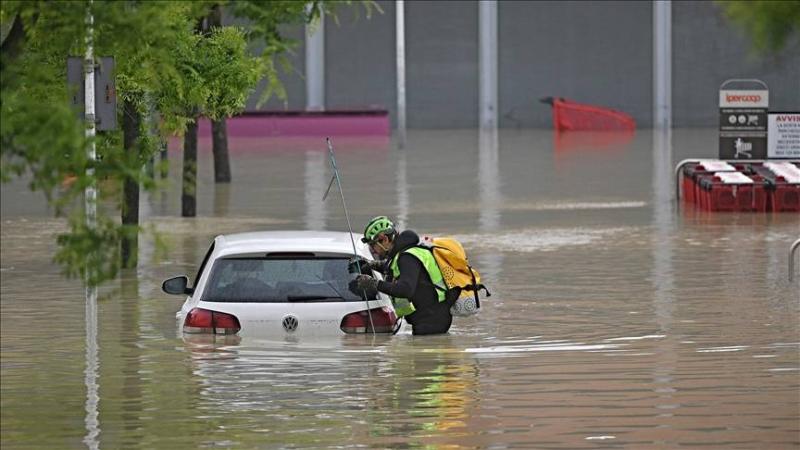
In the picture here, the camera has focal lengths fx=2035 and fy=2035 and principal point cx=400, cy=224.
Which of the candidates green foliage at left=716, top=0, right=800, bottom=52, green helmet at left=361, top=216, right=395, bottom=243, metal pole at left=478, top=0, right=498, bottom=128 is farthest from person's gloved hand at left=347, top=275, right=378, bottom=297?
metal pole at left=478, top=0, right=498, bottom=128

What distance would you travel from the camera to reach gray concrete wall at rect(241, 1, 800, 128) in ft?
223

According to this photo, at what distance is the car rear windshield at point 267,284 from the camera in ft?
45.4

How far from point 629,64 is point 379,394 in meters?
56.1

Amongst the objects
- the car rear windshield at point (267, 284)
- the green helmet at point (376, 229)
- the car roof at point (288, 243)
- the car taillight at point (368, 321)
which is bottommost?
the car taillight at point (368, 321)

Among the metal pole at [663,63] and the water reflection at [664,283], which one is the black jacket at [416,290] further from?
the metal pole at [663,63]

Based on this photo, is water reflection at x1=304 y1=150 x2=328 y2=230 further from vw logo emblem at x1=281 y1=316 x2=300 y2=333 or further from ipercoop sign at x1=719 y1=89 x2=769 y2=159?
→ vw logo emblem at x1=281 y1=316 x2=300 y2=333

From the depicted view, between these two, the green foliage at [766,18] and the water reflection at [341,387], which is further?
the water reflection at [341,387]

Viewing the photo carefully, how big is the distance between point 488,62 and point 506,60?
944mm

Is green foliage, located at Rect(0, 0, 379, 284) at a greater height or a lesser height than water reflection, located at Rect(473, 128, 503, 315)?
greater

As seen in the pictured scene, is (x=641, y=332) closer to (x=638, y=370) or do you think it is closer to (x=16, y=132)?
(x=638, y=370)

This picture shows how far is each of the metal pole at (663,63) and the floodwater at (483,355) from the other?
1418 inches

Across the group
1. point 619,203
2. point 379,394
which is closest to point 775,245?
point 619,203

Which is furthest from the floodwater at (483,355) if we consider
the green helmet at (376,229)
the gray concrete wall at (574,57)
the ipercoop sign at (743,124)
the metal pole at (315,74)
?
the gray concrete wall at (574,57)

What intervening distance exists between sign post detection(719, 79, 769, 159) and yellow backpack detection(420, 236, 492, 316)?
20.2 metres
